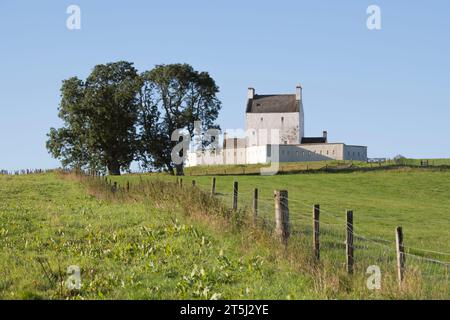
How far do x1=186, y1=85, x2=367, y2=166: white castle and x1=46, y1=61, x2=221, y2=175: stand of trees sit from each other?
102ft

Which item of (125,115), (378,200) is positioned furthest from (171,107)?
(378,200)

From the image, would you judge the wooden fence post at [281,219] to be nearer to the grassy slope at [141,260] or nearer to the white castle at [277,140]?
the grassy slope at [141,260]

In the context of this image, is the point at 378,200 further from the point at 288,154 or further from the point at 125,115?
the point at 288,154

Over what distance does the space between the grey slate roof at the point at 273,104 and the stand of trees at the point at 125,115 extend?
36.0m

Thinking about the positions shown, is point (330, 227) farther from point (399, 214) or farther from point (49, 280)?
point (49, 280)

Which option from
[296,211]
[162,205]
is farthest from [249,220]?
[296,211]

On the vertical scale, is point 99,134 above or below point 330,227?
above

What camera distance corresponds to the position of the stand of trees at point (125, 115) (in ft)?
216

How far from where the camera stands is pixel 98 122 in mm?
65625

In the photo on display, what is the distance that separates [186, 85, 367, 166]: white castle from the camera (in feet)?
334

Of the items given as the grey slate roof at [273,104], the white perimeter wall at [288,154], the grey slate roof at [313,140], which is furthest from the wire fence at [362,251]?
the grey slate roof at [313,140]

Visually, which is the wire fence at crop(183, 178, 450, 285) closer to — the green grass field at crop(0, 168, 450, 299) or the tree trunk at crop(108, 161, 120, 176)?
the green grass field at crop(0, 168, 450, 299)
